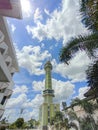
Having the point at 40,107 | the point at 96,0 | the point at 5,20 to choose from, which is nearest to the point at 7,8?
the point at 5,20

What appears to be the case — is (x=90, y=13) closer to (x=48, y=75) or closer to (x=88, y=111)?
(x=88, y=111)

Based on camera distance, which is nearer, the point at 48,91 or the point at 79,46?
the point at 79,46

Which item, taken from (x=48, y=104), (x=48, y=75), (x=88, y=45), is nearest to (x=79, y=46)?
(x=88, y=45)

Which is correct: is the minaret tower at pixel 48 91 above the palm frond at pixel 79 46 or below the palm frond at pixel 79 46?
above

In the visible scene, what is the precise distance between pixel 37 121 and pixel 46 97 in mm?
11191

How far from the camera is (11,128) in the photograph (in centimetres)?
7269

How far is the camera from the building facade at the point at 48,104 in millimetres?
89625

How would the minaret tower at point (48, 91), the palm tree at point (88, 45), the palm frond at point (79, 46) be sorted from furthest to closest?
the minaret tower at point (48, 91), the palm frond at point (79, 46), the palm tree at point (88, 45)

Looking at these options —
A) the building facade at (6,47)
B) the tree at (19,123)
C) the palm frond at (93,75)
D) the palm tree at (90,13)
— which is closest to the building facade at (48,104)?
the tree at (19,123)

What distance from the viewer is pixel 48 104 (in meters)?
92.9

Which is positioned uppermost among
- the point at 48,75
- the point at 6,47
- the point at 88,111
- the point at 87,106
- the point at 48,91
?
the point at 48,75

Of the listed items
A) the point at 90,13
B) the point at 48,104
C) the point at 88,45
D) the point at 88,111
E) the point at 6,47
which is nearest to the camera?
the point at 90,13

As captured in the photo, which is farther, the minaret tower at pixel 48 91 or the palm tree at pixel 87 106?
the minaret tower at pixel 48 91

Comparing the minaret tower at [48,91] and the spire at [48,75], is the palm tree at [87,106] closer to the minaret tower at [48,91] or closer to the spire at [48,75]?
the minaret tower at [48,91]
